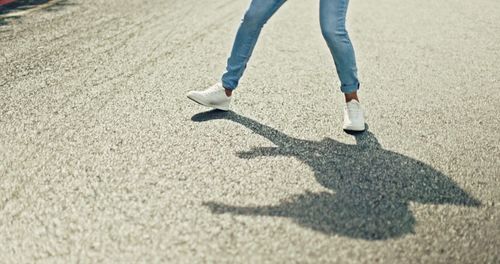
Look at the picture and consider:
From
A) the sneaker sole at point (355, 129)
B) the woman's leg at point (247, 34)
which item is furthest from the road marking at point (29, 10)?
the sneaker sole at point (355, 129)

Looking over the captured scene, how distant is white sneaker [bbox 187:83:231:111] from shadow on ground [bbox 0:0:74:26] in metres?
3.64

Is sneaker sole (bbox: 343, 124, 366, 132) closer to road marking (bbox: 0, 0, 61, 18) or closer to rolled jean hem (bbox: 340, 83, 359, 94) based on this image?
rolled jean hem (bbox: 340, 83, 359, 94)

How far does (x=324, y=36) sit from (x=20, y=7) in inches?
208

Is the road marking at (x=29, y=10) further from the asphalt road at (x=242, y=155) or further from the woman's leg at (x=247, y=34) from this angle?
the woman's leg at (x=247, y=34)

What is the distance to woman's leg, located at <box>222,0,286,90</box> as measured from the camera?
304cm

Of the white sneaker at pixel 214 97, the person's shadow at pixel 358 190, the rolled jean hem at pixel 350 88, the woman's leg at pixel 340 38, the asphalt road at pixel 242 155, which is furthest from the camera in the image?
the white sneaker at pixel 214 97

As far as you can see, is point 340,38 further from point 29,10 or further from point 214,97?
point 29,10

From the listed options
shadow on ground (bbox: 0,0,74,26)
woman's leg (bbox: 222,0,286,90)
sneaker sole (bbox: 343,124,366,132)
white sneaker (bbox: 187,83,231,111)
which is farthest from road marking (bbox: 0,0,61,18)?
sneaker sole (bbox: 343,124,366,132)

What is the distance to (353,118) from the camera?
3152 mm

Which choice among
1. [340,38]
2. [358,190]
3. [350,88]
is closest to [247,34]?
[340,38]

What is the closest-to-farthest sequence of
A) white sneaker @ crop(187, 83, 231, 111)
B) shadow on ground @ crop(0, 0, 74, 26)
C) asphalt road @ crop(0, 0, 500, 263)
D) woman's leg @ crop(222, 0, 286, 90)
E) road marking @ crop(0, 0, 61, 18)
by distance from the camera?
1. asphalt road @ crop(0, 0, 500, 263)
2. woman's leg @ crop(222, 0, 286, 90)
3. white sneaker @ crop(187, 83, 231, 111)
4. shadow on ground @ crop(0, 0, 74, 26)
5. road marking @ crop(0, 0, 61, 18)

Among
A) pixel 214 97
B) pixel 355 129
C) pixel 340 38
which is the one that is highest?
pixel 340 38

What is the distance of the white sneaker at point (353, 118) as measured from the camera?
312 cm

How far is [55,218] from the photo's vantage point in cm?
213
